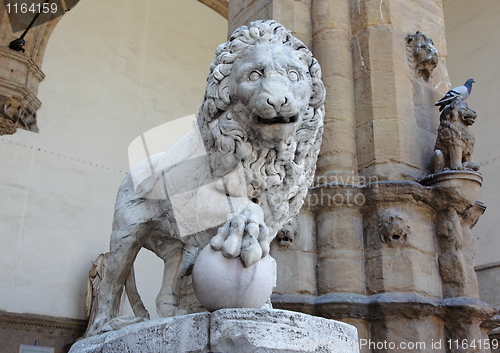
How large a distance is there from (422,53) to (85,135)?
6.34 meters

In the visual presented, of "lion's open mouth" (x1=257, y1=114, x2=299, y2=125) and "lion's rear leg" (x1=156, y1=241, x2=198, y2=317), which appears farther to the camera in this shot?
"lion's rear leg" (x1=156, y1=241, x2=198, y2=317)

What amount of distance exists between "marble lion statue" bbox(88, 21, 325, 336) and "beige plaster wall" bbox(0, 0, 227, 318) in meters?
6.03

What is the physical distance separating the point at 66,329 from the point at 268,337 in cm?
703

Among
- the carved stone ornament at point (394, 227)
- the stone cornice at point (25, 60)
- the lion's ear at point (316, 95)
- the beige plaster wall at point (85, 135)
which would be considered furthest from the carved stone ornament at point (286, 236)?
the stone cornice at point (25, 60)

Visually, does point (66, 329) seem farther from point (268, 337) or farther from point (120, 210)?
point (268, 337)

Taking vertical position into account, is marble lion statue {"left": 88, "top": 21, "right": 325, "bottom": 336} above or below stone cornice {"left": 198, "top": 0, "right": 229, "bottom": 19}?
below

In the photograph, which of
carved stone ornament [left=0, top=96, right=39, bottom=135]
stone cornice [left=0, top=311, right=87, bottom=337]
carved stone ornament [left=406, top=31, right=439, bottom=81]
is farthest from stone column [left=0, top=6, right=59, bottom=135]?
carved stone ornament [left=406, top=31, right=439, bottom=81]

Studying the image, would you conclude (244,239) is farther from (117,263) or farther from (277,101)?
(117,263)

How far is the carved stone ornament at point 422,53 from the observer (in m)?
4.05

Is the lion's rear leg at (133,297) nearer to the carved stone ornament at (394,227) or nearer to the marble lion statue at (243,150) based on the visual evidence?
the marble lion statue at (243,150)

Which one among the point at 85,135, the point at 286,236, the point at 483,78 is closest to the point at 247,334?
the point at 286,236

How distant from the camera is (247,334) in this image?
162 cm

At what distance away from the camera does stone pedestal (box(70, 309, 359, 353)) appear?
1.63 meters

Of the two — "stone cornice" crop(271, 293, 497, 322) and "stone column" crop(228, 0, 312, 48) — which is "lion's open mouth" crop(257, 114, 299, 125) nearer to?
"stone cornice" crop(271, 293, 497, 322)
